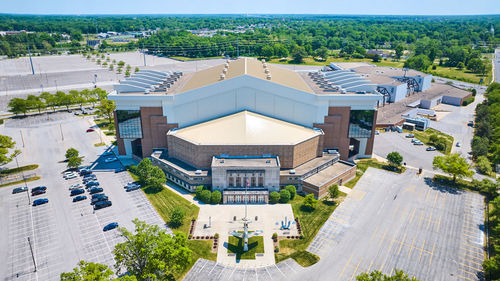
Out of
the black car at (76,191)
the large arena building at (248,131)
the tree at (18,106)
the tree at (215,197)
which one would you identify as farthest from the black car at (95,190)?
the tree at (18,106)

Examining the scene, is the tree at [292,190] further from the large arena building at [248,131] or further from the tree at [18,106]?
the tree at [18,106]

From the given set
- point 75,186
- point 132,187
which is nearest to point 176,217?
point 132,187

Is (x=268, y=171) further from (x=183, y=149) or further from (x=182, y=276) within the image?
(x=182, y=276)

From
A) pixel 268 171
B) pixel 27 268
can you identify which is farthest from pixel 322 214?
pixel 27 268

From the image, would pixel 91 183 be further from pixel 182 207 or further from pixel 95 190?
pixel 182 207

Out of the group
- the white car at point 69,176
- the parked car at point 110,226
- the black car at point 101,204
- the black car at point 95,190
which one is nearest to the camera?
the parked car at point 110,226

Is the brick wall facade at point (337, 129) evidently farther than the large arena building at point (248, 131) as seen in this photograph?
Yes

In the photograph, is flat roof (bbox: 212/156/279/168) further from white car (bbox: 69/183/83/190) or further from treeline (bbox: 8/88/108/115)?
treeline (bbox: 8/88/108/115)

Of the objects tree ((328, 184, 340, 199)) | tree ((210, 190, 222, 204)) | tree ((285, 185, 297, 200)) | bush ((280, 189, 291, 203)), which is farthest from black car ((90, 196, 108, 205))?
tree ((328, 184, 340, 199))
